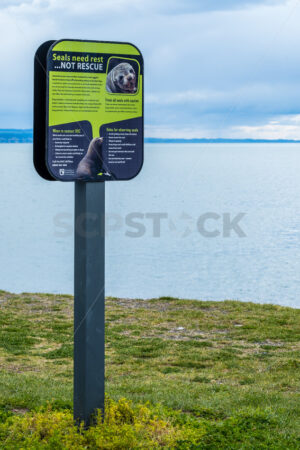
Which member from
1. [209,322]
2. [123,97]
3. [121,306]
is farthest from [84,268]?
[121,306]

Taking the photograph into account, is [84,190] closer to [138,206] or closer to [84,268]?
[84,268]

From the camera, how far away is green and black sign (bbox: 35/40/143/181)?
4.84 m

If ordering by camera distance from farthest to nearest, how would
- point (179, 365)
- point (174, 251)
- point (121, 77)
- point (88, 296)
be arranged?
point (174, 251), point (179, 365), point (121, 77), point (88, 296)

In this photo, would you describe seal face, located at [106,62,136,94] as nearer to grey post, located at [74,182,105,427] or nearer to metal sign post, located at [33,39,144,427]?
metal sign post, located at [33,39,144,427]

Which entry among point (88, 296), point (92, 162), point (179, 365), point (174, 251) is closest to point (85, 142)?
point (92, 162)

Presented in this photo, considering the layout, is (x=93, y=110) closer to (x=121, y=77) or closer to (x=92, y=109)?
(x=92, y=109)

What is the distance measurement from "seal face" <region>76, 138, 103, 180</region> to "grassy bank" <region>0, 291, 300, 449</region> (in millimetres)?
2098

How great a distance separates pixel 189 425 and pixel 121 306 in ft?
28.4

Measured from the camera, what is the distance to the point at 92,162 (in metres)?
4.96

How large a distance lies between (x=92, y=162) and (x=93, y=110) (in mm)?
416

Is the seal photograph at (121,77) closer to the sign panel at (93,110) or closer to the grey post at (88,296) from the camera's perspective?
the sign panel at (93,110)

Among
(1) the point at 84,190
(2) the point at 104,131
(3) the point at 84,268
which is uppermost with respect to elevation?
(2) the point at 104,131

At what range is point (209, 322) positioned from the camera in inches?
493

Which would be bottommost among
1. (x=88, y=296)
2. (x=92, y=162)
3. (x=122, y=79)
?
(x=88, y=296)
